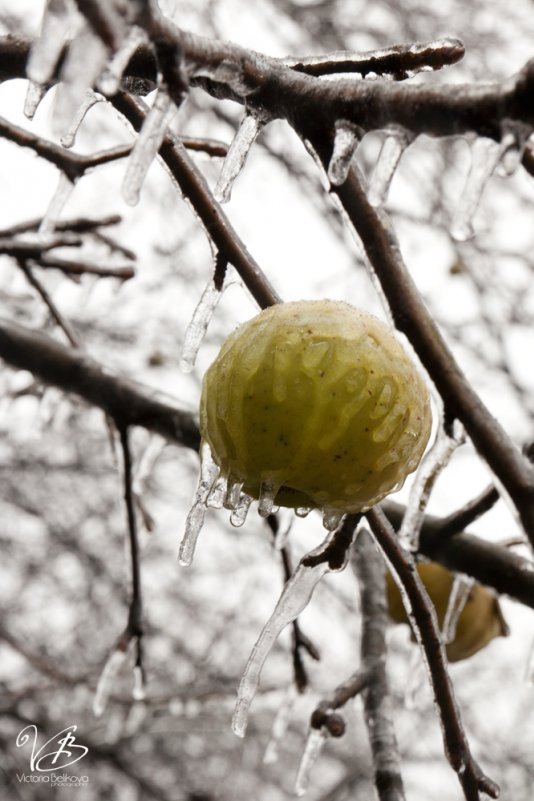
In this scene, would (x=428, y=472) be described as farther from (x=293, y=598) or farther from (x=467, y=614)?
(x=467, y=614)

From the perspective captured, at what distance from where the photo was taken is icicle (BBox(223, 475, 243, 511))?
1172 mm

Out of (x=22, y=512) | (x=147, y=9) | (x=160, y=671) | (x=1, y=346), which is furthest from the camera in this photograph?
(x=160, y=671)

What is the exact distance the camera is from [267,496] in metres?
1.11

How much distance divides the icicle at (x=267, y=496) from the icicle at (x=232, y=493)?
6cm

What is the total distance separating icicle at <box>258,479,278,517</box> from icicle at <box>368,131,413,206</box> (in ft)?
1.22

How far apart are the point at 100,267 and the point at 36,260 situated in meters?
0.22

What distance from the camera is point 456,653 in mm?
2279

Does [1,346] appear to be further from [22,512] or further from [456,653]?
[22,512]

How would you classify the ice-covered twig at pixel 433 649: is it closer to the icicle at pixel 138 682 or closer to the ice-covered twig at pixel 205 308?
the ice-covered twig at pixel 205 308

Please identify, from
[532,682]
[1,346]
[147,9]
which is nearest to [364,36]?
[1,346]

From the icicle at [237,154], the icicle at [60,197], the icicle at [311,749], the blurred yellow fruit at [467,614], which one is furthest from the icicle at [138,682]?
the icicle at [237,154]

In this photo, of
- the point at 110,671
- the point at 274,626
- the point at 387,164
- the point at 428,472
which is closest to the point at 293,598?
the point at 274,626

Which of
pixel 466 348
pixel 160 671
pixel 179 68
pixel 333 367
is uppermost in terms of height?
pixel 179 68

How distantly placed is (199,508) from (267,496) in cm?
17
